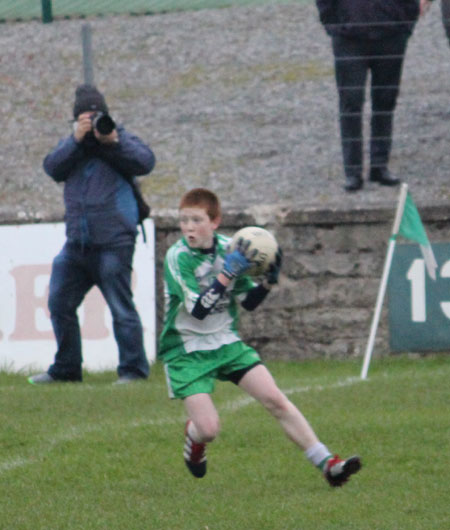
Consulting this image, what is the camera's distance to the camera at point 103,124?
973 centimetres

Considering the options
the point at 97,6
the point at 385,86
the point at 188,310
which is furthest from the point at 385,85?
the point at 188,310

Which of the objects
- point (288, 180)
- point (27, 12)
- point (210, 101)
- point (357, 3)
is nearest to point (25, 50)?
point (27, 12)

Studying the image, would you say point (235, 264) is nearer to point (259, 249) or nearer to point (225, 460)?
point (259, 249)

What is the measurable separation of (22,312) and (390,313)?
3.26 m

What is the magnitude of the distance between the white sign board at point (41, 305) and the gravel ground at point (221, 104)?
28cm

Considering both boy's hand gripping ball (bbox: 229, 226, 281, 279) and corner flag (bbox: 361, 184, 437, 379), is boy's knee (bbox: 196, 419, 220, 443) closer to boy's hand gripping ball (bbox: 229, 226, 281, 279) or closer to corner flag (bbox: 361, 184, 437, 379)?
boy's hand gripping ball (bbox: 229, 226, 281, 279)

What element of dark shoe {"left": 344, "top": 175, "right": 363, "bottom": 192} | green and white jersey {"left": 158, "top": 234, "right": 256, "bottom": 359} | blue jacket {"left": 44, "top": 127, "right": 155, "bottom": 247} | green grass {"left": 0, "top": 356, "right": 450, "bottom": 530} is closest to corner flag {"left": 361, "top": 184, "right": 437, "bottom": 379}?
green grass {"left": 0, "top": 356, "right": 450, "bottom": 530}

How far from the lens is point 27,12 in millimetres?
14336

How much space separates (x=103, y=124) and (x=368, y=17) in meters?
3.08

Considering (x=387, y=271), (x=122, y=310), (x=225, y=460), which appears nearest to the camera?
(x=225, y=460)

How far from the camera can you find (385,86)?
1188 centimetres

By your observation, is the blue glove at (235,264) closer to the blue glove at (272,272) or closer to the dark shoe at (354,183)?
the blue glove at (272,272)

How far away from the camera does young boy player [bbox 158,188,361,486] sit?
662cm

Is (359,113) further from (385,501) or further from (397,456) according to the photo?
(385,501)
